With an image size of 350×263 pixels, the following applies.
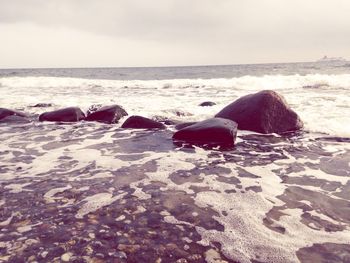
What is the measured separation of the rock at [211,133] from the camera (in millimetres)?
6641

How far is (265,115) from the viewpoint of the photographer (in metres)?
7.76

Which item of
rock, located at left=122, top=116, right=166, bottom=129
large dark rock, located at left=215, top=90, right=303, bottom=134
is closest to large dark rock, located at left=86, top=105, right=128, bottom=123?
rock, located at left=122, top=116, right=166, bottom=129

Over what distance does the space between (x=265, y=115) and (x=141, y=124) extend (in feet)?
9.97

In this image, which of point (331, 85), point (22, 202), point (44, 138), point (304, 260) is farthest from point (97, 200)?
point (331, 85)

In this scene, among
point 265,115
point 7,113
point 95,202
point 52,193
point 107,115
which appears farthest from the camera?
point 7,113

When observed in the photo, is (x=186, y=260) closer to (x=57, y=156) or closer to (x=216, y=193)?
(x=216, y=193)

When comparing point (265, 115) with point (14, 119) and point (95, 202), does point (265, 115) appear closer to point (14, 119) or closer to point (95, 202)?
point (95, 202)

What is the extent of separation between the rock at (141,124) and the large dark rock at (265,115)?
69.4 inches

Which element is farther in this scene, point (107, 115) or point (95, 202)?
point (107, 115)

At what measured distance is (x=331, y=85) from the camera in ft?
68.2

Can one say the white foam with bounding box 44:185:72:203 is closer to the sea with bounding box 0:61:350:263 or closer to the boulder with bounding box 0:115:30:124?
the sea with bounding box 0:61:350:263

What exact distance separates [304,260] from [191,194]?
1.63 m

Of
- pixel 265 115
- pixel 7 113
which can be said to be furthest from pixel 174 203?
pixel 7 113

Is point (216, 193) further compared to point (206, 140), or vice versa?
point (206, 140)
